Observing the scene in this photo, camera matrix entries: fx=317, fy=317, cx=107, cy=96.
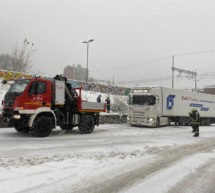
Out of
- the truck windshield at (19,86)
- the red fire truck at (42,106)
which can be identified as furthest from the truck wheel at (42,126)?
the truck windshield at (19,86)

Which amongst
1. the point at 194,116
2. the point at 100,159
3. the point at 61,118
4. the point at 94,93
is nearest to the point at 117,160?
the point at 100,159

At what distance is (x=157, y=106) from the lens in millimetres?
24047

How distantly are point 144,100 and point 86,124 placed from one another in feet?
27.3

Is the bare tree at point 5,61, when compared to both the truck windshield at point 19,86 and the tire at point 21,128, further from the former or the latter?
the truck windshield at point 19,86

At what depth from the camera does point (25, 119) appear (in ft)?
44.7

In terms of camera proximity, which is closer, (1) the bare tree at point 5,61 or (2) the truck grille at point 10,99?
(2) the truck grille at point 10,99

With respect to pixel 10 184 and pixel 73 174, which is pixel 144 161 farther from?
Answer: pixel 10 184

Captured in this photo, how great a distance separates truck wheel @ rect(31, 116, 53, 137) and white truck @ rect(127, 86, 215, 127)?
10671 mm

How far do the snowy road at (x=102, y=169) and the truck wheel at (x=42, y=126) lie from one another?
1772mm

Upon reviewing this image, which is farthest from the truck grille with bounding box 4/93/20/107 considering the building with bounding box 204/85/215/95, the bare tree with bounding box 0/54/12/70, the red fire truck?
the building with bounding box 204/85/215/95

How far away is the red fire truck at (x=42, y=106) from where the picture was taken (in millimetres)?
13508

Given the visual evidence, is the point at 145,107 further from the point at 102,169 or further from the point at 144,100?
the point at 102,169

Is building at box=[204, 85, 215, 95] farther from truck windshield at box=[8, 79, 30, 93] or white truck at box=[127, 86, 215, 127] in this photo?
truck windshield at box=[8, 79, 30, 93]

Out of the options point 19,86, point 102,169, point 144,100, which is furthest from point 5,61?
point 102,169
